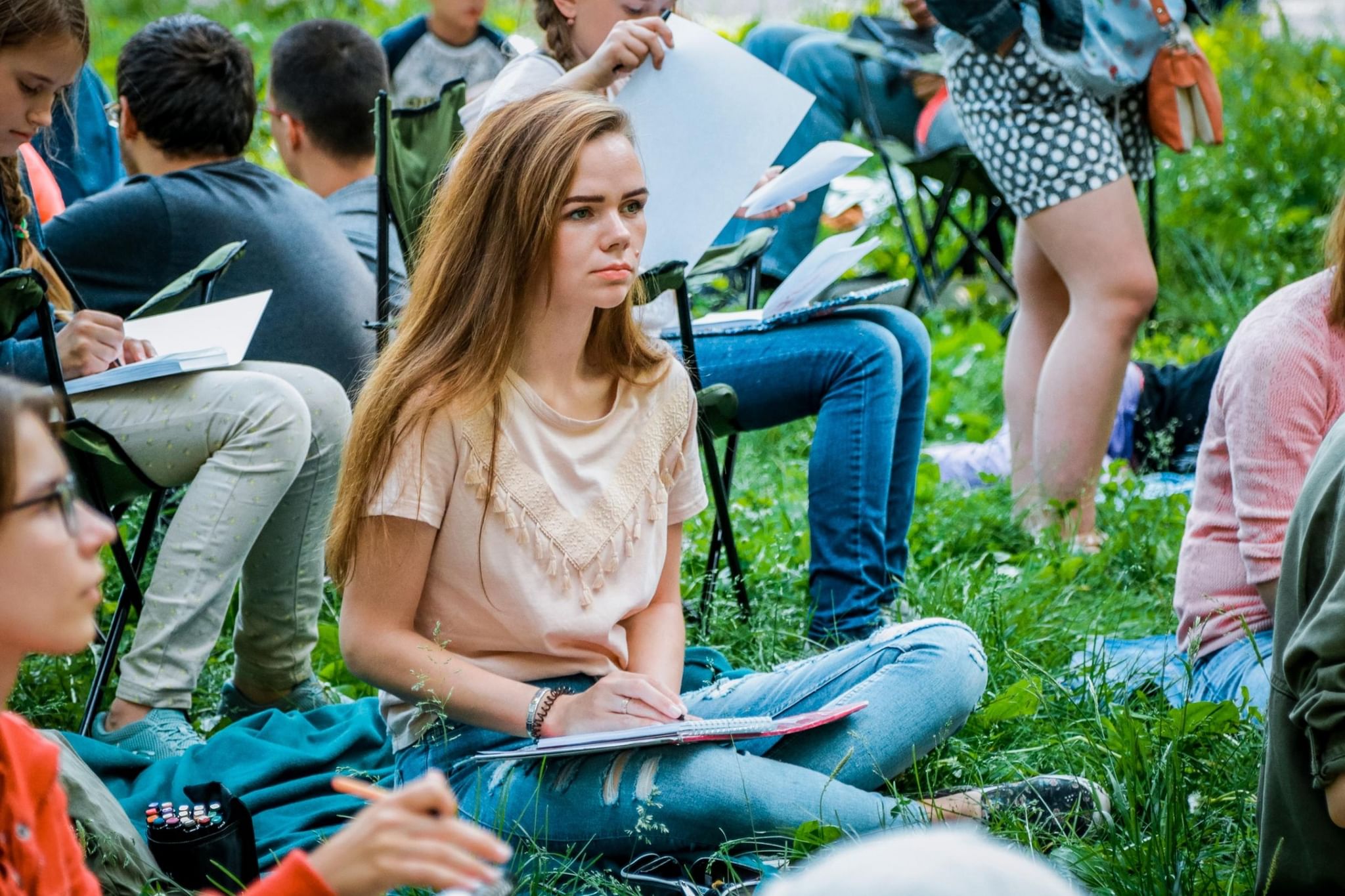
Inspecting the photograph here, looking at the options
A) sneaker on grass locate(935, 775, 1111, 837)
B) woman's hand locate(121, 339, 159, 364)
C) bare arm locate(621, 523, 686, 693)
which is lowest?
sneaker on grass locate(935, 775, 1111, 837)

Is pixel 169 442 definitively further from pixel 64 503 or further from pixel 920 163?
pixel 920 163

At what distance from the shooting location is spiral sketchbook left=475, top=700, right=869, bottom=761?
5.89ft

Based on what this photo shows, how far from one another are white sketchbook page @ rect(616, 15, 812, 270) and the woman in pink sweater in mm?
976

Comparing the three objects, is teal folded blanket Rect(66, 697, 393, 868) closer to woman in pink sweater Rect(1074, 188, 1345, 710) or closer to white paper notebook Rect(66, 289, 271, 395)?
white paper notebook Rect(66, 289, 271, 395)

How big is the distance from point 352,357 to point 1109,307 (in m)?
1.66

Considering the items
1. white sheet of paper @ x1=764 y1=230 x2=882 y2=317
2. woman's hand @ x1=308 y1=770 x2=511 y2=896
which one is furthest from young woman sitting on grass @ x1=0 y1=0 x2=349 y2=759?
woman's hand @ x1=308 y1=770 x2=511 y2=896

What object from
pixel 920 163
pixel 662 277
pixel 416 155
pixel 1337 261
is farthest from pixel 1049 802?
pixel 920 163

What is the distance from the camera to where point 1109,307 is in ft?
10.5

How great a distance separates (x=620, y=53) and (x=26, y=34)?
1007mm

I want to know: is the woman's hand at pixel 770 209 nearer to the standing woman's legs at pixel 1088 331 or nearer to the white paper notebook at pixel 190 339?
the standing woman's legs at pixel 1088 331

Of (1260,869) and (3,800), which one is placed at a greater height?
(3,800)

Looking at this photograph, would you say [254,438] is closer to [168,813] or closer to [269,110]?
[168,813]

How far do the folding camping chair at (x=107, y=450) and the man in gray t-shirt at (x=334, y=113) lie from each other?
0.68m

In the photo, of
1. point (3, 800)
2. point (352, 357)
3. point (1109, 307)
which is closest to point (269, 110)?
point (352, 357)
